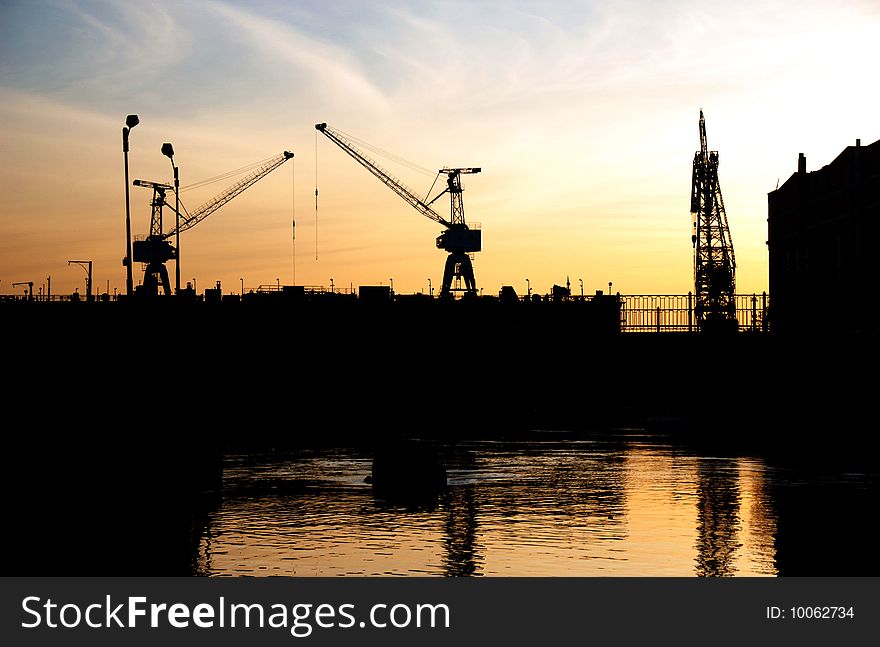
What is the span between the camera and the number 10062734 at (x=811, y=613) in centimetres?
4975

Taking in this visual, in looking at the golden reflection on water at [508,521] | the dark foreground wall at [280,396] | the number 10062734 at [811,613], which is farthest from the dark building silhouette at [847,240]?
the number 10062734 at [811,613]

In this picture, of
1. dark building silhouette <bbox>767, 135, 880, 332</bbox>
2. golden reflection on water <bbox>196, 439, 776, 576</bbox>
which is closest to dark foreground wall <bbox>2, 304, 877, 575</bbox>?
golden reflection on water <bbox>196, 439, 776, 576</bbox>

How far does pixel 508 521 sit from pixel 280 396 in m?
80.7

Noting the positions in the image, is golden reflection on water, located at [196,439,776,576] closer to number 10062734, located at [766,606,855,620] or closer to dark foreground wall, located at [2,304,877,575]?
dark foreground wall, located at [2,304,877,575]

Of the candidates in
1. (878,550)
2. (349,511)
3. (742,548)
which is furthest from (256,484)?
(878,550)

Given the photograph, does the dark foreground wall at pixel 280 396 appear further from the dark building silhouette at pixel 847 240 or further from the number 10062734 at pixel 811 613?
the number 10062734 at pixel 811 613

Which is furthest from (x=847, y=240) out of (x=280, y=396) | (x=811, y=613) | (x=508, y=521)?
(x=811, y=613)

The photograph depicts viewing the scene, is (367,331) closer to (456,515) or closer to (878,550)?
(456,515)

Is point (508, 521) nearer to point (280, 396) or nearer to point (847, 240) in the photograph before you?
point (280, 396)

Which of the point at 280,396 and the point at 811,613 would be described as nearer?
the point at 811,613

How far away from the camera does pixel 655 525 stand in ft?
254

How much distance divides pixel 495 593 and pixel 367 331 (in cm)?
7081

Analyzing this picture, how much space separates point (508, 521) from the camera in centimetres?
7919

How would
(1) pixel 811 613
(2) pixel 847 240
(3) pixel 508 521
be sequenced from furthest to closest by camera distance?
(2) pixel 847 240 < (3) pixel 508 521 < (1) pixel 811 613
